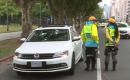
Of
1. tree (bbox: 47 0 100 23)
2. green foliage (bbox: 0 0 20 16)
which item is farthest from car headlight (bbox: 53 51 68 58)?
green foliage (bbox: 0 0 20 16)

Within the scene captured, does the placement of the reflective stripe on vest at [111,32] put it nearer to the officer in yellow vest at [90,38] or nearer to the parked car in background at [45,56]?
the officer in yellow vest at [90,38]

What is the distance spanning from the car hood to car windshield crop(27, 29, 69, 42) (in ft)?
1.68

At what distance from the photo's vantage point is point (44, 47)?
11.6 meters

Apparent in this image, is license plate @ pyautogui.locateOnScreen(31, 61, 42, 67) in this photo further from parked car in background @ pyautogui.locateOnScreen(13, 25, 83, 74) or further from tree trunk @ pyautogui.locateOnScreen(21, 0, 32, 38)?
tree trunk @ pyautogui.locateOnScreen(21, 0, 32, 38)

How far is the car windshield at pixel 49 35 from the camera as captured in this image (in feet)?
42.2

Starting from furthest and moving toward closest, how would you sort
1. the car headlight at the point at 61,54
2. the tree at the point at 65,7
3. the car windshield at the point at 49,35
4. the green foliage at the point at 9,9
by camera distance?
the green foliage at the point at 9,9
the tree at the point at 65,7
the car windshield at the point at 49,35
the car headlight at the point at 61,54

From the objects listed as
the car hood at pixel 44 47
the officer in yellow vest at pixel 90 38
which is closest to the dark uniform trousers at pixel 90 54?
the officer in yellow vest at pixel 90 38

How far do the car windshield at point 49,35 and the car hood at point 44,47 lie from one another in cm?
51

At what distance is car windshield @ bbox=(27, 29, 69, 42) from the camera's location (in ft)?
42.2

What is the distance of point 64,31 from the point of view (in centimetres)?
1343

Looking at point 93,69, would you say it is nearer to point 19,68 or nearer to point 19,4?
point 19,68

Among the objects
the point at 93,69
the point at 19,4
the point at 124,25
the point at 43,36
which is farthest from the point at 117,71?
the point at 124,25

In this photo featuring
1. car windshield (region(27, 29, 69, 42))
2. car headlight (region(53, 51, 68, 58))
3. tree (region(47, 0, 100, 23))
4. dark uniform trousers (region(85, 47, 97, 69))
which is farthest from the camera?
tree (region(47, 0, 100, 23))

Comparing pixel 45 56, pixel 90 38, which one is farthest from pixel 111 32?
pixel 45 56
